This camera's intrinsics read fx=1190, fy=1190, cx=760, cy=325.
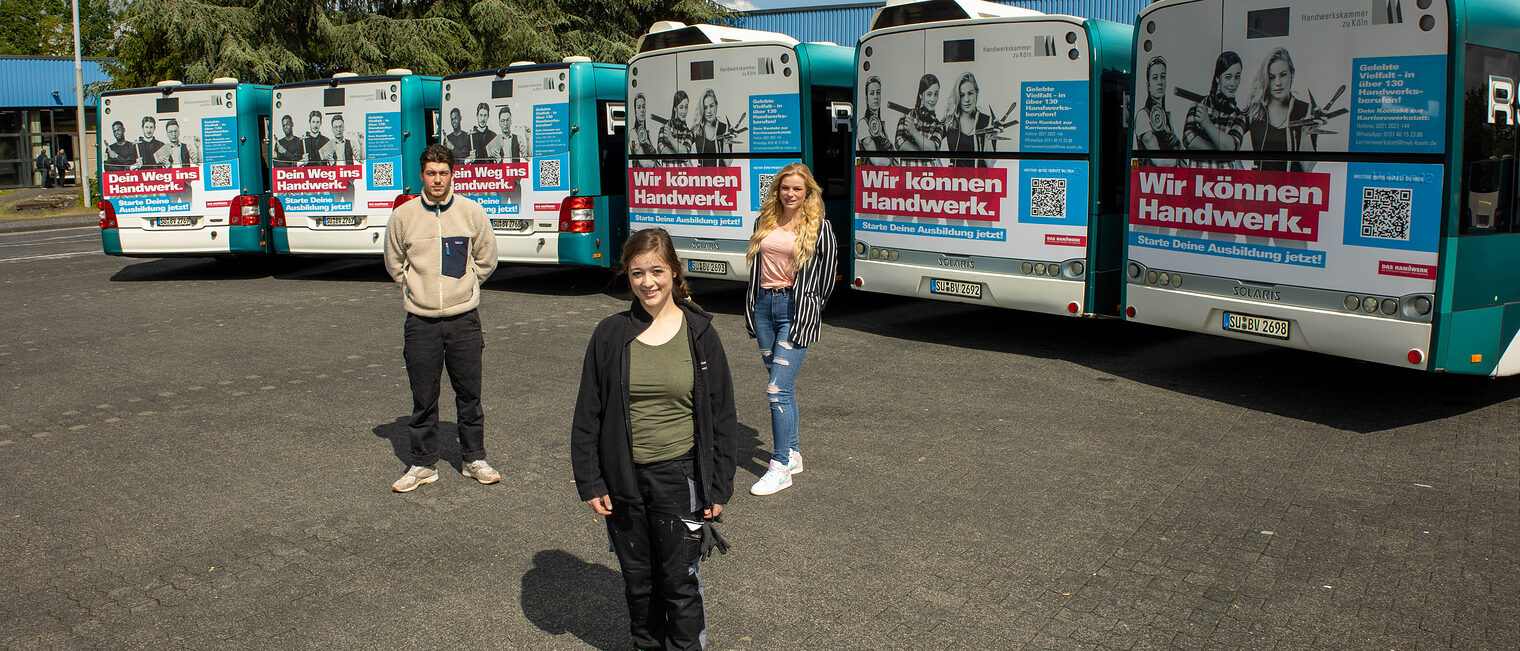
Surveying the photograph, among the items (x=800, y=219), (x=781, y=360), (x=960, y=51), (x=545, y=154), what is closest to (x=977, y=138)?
(x=960, y=51)

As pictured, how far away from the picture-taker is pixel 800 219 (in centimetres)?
620

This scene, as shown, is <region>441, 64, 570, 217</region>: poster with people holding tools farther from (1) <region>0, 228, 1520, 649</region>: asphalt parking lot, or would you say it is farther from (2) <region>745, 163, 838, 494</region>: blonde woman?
(2) <region>745, 163, 838, 494</region>: blonde woman

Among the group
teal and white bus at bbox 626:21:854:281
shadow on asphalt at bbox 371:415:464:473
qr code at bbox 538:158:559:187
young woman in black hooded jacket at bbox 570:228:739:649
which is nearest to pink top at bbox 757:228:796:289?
shadow on asphalt at bbox 371:415:464:473

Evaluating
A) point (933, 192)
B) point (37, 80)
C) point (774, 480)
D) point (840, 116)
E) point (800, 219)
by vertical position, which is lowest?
point (774, 480)

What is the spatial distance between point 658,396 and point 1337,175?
5815 millimetres

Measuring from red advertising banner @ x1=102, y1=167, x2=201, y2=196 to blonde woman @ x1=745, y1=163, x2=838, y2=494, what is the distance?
11894 mm

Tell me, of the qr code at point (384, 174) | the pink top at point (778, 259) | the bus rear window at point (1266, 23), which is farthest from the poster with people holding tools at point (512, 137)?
the pink top at point (778, 259)

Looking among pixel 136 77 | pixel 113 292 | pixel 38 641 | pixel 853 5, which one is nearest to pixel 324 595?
pixel 38 641

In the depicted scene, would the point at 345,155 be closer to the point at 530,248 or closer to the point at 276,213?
the point at 276,213

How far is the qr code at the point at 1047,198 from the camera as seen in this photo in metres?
9.79

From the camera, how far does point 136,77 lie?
28.8 metres

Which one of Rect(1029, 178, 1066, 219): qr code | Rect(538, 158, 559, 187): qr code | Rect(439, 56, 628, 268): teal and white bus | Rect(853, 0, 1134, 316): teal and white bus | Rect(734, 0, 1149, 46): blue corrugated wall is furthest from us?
Rect(734, 0, 1149, 46): blue corrugated wall

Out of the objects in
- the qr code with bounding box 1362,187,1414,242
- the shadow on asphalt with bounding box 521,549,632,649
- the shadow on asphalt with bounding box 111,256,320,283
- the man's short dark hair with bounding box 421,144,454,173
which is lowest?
the shadow on asphalt with bounding box 521,549,632,649

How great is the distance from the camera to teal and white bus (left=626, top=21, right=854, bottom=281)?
11.8 m
